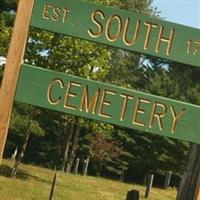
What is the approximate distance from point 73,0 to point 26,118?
2404 cm

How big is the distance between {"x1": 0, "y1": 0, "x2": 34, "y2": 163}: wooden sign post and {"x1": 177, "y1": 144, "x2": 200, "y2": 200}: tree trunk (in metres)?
1.75

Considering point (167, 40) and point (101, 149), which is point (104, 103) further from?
point (101, 149)

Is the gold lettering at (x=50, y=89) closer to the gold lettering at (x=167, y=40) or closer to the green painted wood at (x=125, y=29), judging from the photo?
the green painted wood at (x=125, y=29)

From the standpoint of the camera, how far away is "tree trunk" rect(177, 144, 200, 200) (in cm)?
529

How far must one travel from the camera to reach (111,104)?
511cm

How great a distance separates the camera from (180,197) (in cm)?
547

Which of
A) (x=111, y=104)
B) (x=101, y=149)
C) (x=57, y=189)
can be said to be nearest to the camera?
(x=111, y=104)

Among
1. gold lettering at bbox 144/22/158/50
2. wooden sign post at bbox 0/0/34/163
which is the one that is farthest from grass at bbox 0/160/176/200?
gold lettering at bbox 144/22/158/50

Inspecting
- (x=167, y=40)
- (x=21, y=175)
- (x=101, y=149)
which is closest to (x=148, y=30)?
(x=167, y=40)

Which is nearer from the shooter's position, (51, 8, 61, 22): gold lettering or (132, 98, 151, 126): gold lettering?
(132, 98, 151, 126): gold lettering

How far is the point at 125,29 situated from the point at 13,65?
3.54 feet

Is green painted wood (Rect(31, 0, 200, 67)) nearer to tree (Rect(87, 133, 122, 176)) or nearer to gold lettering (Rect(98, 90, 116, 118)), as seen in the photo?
gold lettering (Rect(98, 90, 116, 118))

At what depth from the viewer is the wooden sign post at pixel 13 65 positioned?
17.1 feet

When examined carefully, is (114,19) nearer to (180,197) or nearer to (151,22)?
(151,22)
